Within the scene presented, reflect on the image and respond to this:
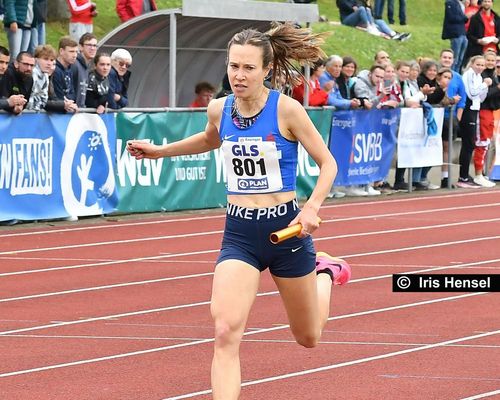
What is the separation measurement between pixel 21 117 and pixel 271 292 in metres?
4.87

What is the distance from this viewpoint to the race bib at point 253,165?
6770 mm

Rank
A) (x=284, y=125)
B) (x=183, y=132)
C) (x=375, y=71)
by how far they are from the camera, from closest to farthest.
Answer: (x=284, y=125)
(x=183, y=132)
(x=375, y=71)

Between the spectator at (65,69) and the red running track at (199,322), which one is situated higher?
the spectator at (65,69)

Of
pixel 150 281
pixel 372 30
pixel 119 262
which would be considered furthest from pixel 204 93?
pixel 372 30

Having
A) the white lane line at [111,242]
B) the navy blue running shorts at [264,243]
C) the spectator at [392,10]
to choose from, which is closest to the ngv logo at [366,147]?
the white lane line at [111,242]

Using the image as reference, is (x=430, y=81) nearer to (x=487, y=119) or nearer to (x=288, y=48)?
(x=487, y=119)

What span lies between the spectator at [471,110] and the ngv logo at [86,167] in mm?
7750

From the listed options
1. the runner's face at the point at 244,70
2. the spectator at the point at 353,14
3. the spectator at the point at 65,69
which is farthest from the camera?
the spectator at the point at 353,14

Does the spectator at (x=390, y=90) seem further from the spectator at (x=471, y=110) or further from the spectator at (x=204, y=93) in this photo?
the spectator at (x=204, y=93)

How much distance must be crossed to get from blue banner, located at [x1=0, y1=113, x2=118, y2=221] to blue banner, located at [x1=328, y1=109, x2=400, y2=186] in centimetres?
437

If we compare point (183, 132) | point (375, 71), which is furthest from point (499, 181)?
point (183, 132)

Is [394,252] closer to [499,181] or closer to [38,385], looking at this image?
[38,385]

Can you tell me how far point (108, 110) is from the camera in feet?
54.5

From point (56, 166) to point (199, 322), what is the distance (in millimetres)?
6345
